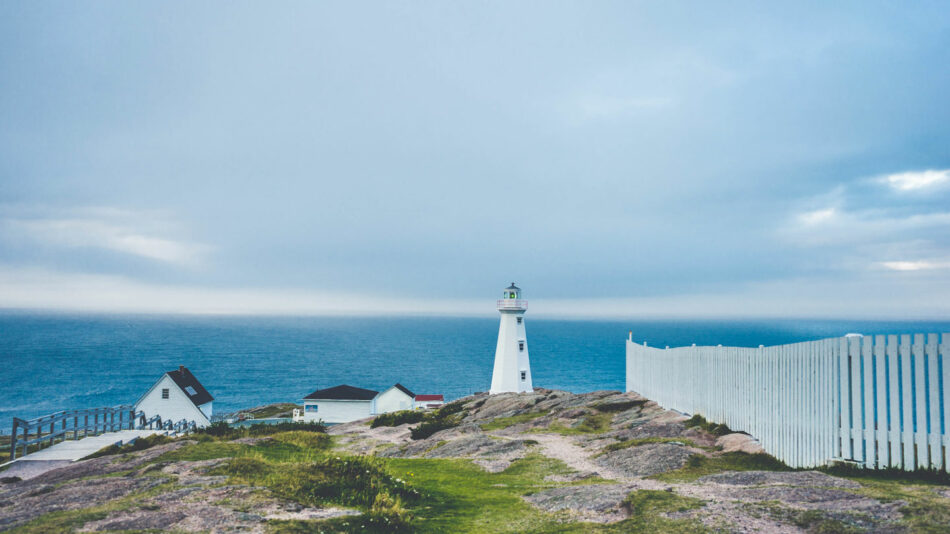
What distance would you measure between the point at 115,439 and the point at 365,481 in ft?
58.8

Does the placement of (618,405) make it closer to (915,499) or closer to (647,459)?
(647,459)

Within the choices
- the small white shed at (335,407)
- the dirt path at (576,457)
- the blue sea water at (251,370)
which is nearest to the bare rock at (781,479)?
the dirt path at (576,457)

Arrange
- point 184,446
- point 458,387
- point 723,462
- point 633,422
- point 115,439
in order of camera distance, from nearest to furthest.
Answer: point 723,462 < point 184,446 < point 633,422 < point 115,439 < point 458,387

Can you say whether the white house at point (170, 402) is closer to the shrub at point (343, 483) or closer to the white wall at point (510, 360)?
the white wall at point (510, 360)

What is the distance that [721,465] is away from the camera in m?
11.6

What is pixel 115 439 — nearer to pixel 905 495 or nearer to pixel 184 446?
pixel 184 446

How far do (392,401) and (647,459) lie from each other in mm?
40468

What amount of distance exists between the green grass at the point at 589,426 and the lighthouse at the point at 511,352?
21.4 metres

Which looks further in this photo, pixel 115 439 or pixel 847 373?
pixel 115 439

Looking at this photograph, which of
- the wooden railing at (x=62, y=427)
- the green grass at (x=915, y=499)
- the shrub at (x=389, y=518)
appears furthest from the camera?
the wooden railing at (x=62, y=427)

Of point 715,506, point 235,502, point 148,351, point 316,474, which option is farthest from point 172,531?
point 148,351

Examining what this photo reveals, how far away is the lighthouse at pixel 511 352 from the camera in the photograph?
1750 inches

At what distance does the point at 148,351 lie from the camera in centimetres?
15338

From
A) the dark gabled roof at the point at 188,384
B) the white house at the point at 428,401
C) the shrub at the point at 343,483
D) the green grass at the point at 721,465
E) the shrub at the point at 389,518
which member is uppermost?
the shrub at the point at 389,518
